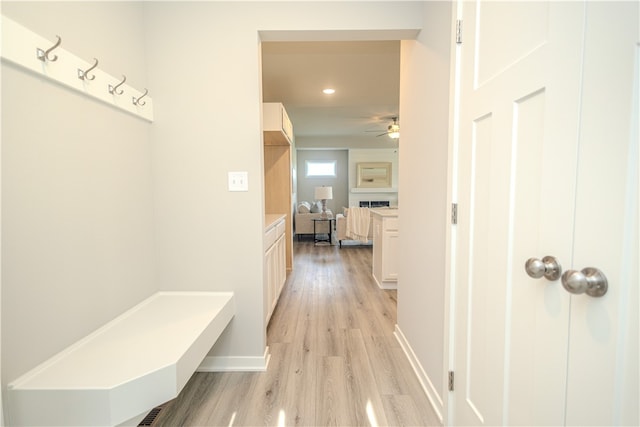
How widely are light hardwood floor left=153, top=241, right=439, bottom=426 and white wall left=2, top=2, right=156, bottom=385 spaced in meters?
0.73

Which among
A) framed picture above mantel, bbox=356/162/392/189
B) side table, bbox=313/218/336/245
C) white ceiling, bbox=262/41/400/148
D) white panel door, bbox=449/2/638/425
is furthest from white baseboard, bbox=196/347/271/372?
framed picture above mantel, bbox=356/162/392/189

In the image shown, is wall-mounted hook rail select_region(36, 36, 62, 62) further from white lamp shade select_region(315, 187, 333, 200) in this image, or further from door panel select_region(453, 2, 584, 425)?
white lamp shade select_region(315, 187, 333, 200)

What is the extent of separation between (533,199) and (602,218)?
0.67 feet

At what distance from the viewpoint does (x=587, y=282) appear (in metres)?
0.64

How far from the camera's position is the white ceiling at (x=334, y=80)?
2.86 m

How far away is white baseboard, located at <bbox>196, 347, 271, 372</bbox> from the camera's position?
1931 mm

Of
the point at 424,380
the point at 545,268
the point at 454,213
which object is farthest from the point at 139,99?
the point at 424,380

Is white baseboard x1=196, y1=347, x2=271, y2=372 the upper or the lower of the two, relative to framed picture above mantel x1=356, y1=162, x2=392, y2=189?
lower

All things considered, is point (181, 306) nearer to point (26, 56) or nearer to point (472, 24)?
point (26, 56)

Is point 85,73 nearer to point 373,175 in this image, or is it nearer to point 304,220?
point 304,220

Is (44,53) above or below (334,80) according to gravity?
below

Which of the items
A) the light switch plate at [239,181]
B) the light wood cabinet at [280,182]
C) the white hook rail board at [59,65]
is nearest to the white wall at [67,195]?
the white hook rail board at [59,65]

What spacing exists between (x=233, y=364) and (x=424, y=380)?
46.3 inches

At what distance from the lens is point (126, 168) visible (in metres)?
1.59
